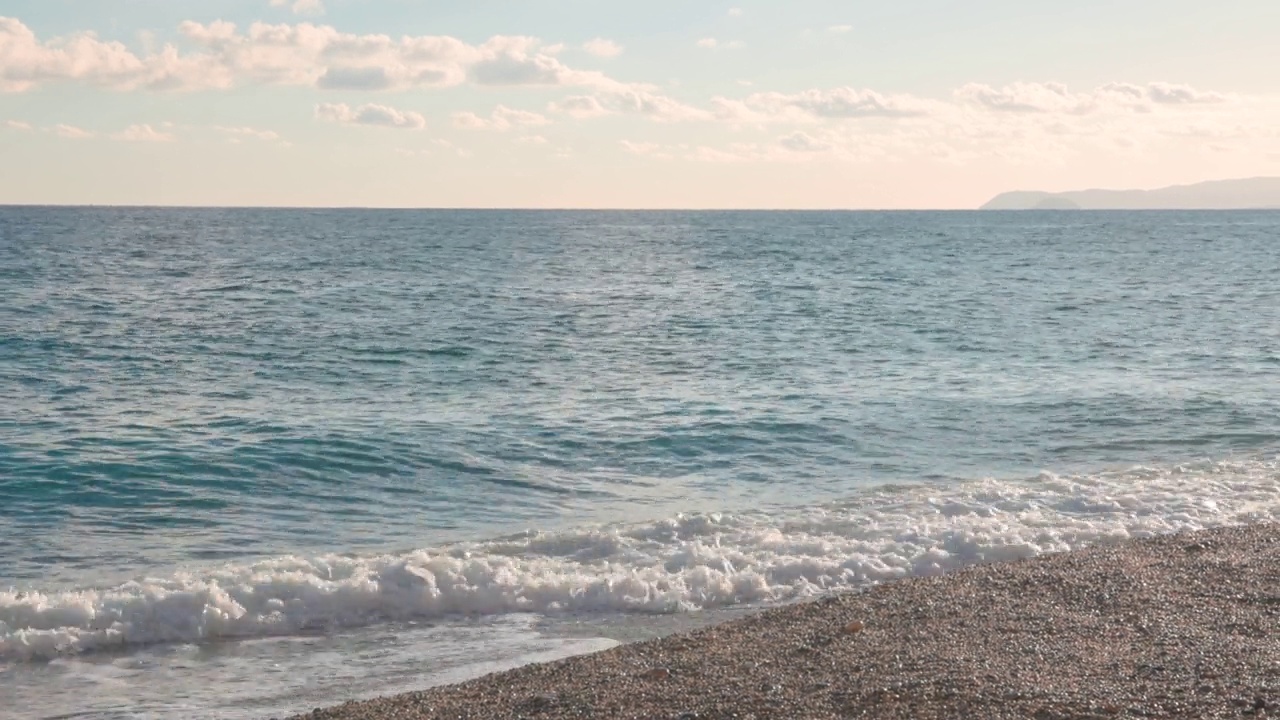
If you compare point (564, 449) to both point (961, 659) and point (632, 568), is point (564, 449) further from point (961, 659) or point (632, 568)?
point (961, 659)

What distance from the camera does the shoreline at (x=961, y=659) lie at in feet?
24.1

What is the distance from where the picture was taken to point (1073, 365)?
89.0 feet

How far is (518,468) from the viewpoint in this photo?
1692 cm

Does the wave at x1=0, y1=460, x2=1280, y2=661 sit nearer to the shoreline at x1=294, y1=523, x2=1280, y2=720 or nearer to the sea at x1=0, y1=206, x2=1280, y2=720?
the sea at x1=0, y1=206, x2=1280, y2=720

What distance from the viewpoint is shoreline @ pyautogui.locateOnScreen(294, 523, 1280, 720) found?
7355 millimetres

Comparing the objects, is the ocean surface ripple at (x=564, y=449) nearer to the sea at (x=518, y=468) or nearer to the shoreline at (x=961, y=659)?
the sea at (x=518, y=468)

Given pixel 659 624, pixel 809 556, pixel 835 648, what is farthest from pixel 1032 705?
pixel 809 556

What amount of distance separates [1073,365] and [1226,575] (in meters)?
17.2

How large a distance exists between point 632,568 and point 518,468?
5.04 m

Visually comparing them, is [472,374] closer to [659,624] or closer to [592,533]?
[592,533]

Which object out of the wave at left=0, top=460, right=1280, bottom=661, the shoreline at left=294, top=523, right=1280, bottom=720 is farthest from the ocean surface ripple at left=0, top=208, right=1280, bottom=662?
the shoreline at left=294, top=523, right=1280, bottom=720

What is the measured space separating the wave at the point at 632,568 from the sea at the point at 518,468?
38mm

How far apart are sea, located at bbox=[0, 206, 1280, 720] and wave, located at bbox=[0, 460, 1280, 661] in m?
0.04

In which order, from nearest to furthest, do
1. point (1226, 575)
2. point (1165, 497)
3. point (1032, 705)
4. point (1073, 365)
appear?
point (1032, 705)
point (1226, 575)
point (1165, 497)
point (1073, 365)
